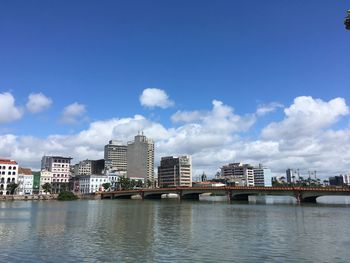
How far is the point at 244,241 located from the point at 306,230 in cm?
1635

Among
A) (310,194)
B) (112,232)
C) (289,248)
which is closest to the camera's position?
(289,248)

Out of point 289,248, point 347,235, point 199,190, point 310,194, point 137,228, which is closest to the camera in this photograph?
point 289,248

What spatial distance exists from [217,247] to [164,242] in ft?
23.9

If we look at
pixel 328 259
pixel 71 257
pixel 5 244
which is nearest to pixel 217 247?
pixel 328 259

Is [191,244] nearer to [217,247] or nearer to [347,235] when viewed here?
[217,247]

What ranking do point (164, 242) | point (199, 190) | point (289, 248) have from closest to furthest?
point (289, 248) → point (164, 242) → point (199, 190)

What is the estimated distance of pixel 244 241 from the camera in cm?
4384

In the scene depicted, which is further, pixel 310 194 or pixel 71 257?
pixel 310 194

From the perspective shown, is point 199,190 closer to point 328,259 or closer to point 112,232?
point 112,232

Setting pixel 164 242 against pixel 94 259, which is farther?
pixel 164 242

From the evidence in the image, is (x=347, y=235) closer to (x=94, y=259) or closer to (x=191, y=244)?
(x=191, y=244)

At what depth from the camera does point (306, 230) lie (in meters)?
55.2

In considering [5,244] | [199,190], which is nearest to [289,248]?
[5,244]

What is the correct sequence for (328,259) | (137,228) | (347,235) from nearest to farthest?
1. (328,259)
2. (347,235)
3. (137,228)
